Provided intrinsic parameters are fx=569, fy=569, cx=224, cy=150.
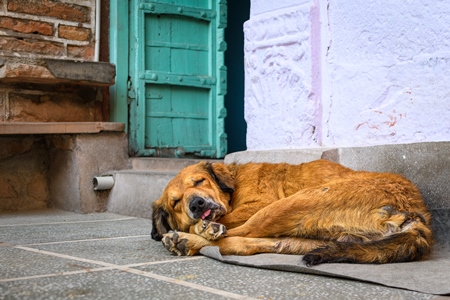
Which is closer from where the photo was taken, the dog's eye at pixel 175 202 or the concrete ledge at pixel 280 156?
the dog's eye at pixel 175 202

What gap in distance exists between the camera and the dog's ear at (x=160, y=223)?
3129 millimetres

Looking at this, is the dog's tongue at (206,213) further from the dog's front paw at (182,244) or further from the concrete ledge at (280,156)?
the concrete ledge at (280,156)

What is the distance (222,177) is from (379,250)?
108 centimetres

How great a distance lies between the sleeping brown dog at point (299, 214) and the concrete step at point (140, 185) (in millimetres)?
1515

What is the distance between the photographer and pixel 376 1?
3172 millimetres

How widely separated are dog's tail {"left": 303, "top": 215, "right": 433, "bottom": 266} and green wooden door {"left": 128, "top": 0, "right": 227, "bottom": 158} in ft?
11.9

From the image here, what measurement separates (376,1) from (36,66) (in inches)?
120

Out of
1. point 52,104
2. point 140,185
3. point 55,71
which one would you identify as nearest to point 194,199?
point 140,185

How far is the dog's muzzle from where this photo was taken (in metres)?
2.87

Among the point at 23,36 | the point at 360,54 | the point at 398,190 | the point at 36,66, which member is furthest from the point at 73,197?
the point at 398,190

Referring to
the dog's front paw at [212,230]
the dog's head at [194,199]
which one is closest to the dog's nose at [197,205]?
the dog's head at [194,199]

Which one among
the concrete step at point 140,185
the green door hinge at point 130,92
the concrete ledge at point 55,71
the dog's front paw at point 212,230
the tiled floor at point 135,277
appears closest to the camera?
the tiled floor at point 135,277

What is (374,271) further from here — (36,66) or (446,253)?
(36,66)

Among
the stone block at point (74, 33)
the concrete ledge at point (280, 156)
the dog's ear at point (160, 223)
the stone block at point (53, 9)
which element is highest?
the stone block at point (53, 9)
